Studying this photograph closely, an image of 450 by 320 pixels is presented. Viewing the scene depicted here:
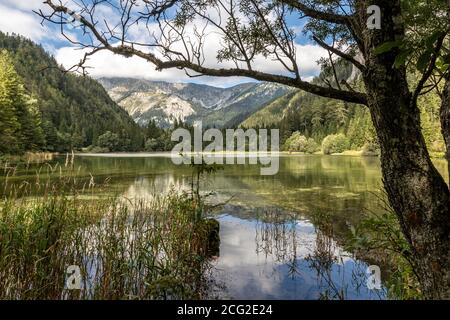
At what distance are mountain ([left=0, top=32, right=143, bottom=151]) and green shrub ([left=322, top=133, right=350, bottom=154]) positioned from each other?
68.5m

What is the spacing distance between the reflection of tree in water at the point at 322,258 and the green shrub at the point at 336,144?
80.9 metres

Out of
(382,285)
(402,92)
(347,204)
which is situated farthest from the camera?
(347,204)

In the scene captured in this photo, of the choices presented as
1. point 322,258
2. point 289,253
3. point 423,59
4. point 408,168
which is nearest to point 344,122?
point 289,253

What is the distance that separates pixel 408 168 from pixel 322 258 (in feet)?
22.5

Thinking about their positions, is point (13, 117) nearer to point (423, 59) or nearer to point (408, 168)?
point (408, 168)

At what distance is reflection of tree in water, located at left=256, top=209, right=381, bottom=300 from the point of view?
277 inches

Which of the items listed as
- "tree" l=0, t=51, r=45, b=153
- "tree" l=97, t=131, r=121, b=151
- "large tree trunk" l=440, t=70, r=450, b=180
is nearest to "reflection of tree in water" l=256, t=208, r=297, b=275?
"large tree trunk" l=440, t=70, r=450, b=180

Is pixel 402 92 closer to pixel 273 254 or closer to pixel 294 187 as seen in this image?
pixel 273 254

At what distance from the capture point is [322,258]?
8680mm

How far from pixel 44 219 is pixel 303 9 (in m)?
5.11

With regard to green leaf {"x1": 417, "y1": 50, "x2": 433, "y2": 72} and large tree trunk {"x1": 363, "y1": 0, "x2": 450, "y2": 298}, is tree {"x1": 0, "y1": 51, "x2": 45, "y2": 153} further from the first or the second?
green leaf {"x1": 417, "y1": 50, "x2": 433, "y2": 72}

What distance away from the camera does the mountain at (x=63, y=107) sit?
364 ft
